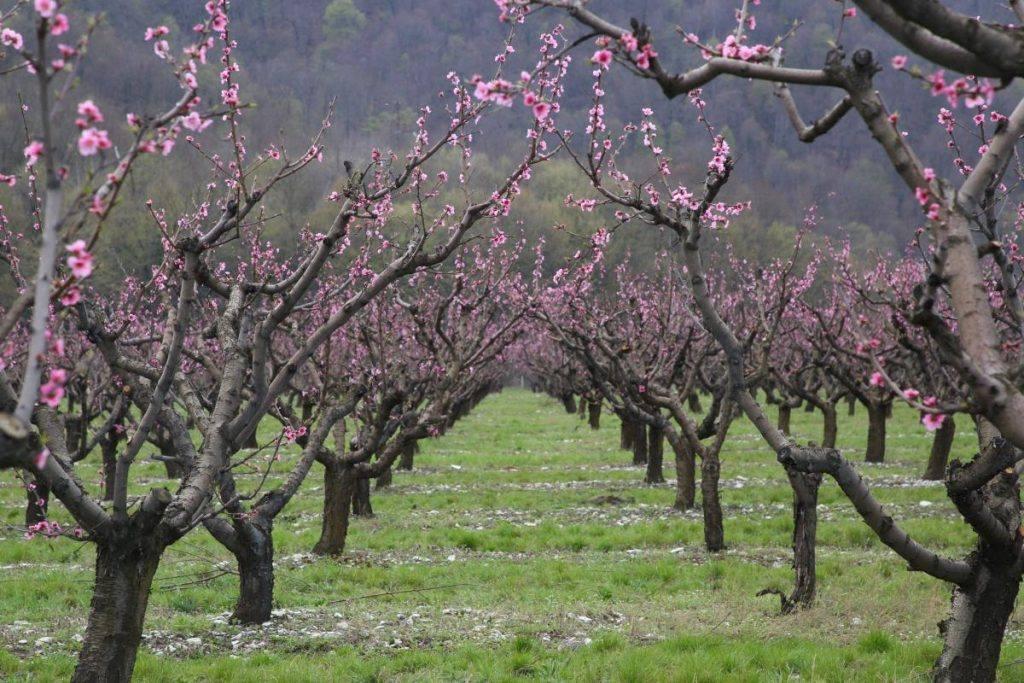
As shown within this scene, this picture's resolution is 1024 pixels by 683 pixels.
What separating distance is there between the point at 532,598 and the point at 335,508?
13.9ft

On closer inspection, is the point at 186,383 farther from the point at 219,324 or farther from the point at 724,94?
the point at 724,94

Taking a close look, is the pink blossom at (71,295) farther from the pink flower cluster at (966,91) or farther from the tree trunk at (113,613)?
the pink flower cluster at (966,91)

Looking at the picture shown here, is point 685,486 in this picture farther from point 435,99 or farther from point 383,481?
point 435,99

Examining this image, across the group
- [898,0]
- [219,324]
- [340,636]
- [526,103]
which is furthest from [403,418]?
[898,0]

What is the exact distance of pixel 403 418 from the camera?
16094mm

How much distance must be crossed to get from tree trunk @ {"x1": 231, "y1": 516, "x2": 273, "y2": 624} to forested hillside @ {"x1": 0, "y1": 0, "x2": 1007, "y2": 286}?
31492mm

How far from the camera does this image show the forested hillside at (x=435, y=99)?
6900 cm

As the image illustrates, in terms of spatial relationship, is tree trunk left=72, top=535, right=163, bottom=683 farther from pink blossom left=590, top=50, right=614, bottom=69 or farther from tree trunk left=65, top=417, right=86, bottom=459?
tree trunk left=65, top=417, right=86, bottom=459

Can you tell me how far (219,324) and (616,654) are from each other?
496cm

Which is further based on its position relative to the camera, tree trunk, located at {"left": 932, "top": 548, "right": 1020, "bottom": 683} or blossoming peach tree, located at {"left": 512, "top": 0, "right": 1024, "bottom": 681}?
tree trunk, located at {"left": 932, "top": 548, "right": 1020, "bottom": 683}

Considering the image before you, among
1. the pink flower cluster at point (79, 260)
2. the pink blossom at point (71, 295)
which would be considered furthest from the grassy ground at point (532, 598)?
the pink flower cluster at point (79, 260)

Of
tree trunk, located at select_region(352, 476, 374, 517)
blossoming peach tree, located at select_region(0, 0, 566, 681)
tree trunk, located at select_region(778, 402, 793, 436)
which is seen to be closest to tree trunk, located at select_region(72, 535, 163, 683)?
blossoming peach tree, located at select_region(0, 0, 566, 681)

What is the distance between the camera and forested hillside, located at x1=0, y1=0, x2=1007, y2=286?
69.0 metres

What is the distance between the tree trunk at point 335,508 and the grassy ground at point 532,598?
354 millimetres
